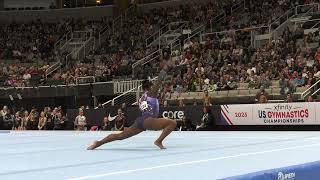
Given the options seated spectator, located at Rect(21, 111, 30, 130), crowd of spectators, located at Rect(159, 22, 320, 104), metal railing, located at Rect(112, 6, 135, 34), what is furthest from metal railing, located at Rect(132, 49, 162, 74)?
metal railing, located at Rect(112, 6, 135, 34)

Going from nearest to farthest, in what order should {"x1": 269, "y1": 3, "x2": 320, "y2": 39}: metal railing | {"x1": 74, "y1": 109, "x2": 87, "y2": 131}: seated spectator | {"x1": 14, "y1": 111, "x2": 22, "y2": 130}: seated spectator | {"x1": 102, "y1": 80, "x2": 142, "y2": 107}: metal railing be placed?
{"x1": 74, "y1": 109, "x2": 87, "y2": 131}: seated spectator → {"x1": 102, "y1": 80, "x2": 142, "y2": 107}: metal railing → {"x1": 14, "y1": 111, "x2": 22, "y2": 130}: seated spectator → {"x1": 269, "y1": 3, "x2": 320, "y2": 39}: metal railing

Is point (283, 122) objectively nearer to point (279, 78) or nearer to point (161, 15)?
point (279, 78)

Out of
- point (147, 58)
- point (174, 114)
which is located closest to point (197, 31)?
point (147, 58)

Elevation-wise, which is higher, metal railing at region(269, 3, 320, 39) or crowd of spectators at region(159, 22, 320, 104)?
metal railing at region(269, 3, 320, 39)

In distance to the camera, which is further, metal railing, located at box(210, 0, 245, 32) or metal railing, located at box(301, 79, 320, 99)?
metal railing, located at box(210, 0, 245, 32)

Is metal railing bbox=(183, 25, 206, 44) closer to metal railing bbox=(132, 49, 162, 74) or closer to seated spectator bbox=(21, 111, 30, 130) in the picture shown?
metal railing bbox=(132, 49, 162, 74)

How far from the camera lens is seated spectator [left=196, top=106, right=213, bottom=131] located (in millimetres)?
22234

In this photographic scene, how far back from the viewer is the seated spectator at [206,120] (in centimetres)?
2223

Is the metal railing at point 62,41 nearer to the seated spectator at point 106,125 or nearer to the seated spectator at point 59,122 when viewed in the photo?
the seated spectator at point 59,122

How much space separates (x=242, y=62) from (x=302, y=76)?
16.7 ft

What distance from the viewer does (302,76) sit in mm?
23484

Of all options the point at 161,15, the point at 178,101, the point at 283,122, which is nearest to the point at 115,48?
the point at 161,15

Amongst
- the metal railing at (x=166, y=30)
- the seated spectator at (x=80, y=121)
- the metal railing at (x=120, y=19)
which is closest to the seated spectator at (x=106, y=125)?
the seated spectator at (x=80, y=121)

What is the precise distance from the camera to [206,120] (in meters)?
22.4
